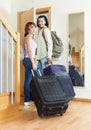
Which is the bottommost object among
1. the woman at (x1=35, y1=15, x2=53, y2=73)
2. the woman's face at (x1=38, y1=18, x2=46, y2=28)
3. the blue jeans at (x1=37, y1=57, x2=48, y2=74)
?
the blue jeans at (x1=37, y1=57, x2=48, y2=74)

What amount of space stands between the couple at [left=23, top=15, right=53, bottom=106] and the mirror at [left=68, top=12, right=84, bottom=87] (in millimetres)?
490

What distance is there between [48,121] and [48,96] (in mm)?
290

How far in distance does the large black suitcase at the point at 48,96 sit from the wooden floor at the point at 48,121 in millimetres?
105

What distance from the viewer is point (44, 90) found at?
275cm

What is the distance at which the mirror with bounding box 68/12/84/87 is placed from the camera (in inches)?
155

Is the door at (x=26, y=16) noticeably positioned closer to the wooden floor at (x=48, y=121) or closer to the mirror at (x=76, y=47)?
the mirror at (x=76, y=47)

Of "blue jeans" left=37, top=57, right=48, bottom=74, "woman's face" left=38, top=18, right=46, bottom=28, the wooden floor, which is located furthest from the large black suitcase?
"woman's face" left=38, top=18, right=46, bottom=28

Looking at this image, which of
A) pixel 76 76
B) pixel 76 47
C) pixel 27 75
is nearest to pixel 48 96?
pixel 27 75

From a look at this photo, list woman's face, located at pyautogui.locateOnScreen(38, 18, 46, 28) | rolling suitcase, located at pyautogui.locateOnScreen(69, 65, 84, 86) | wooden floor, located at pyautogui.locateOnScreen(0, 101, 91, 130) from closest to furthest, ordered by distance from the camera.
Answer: wooden floor, located at pyautogui.locateOnScreen(0, 101, 91, 130)
woman's face, located at pyautogui.locateOnScreen(38, 18, 46, 28)
rolling suitcase, located at pyautogui.locateOnScreen(69, 65, 84, 86)

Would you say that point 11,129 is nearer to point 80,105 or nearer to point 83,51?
point 80,105

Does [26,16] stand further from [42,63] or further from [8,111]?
[8,111]

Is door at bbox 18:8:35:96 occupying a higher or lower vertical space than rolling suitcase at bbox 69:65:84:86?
higher

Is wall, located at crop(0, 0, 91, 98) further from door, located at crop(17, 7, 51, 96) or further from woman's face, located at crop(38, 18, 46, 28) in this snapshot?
woman's face, located at crop(38, 18, 46, 28)

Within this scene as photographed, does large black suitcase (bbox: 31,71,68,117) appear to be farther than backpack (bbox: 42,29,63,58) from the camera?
No
